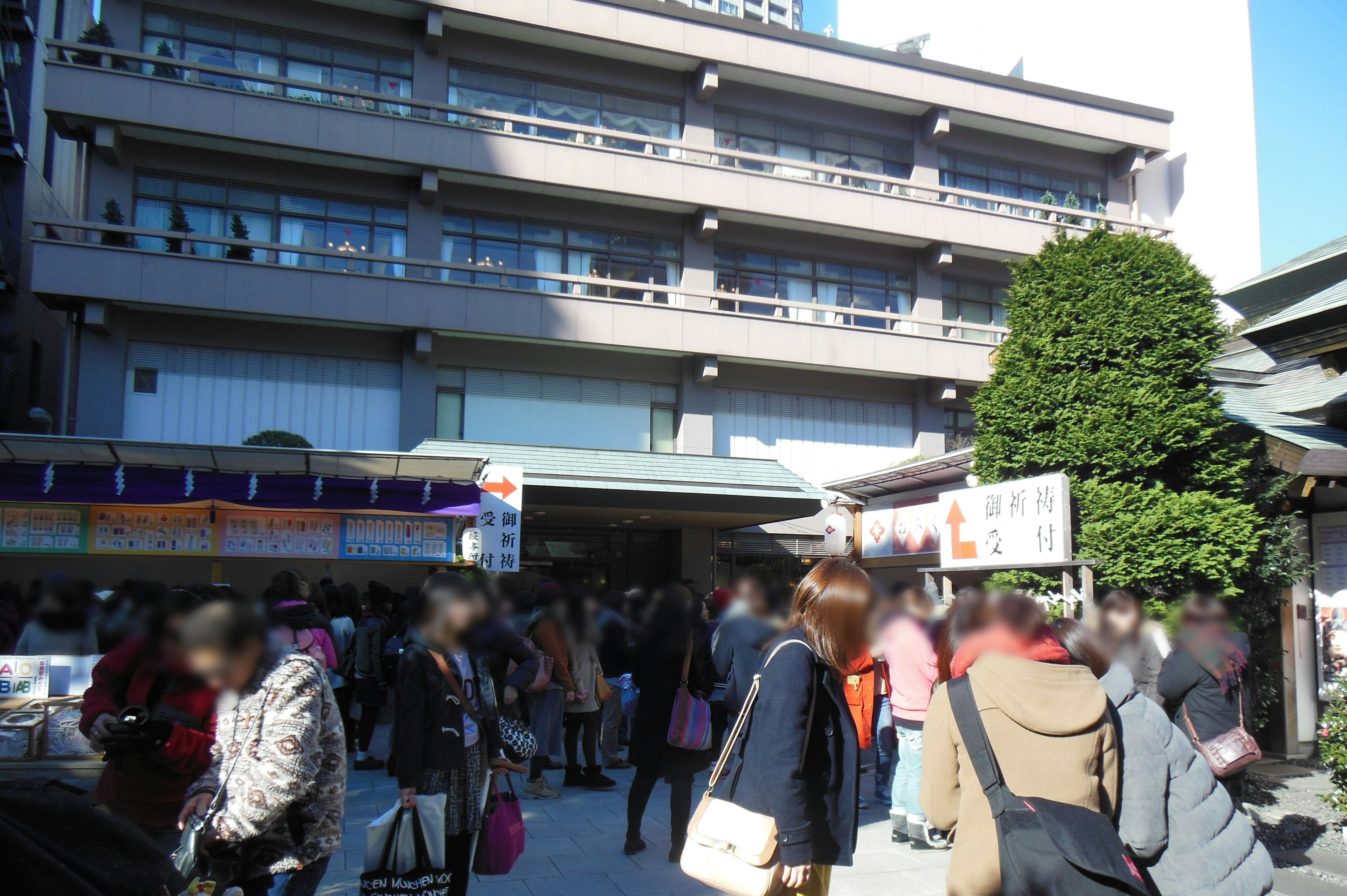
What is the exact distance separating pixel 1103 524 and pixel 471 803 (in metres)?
6.00

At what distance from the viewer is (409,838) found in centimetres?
400

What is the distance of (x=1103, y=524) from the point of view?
26.0 ft

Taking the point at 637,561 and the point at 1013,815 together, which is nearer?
the point at 1013,815

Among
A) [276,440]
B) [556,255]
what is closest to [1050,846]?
[276,440]

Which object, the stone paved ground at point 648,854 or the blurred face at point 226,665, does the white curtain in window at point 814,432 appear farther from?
the blurred face at point 226,665

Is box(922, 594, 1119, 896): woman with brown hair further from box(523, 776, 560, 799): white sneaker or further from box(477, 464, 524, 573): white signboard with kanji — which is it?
box(477, 464, 524, 573): white signboard with kanji

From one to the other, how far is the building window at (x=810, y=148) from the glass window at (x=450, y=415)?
8.50 metres

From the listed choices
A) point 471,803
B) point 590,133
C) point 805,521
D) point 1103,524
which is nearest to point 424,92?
point 590,133

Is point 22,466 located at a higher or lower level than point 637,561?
higher

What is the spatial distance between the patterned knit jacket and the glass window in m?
16.1

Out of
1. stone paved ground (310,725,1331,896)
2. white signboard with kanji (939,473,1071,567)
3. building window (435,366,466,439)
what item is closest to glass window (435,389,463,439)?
building window (435,366,466,439)

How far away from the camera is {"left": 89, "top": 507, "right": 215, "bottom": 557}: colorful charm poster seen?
11852 mm

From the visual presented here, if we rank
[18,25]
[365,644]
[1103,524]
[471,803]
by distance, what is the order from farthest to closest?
[18,25]
[365,644]
[1103,524]
[471,803]

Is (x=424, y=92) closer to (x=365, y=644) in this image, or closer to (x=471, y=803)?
(x=365, y=644)
